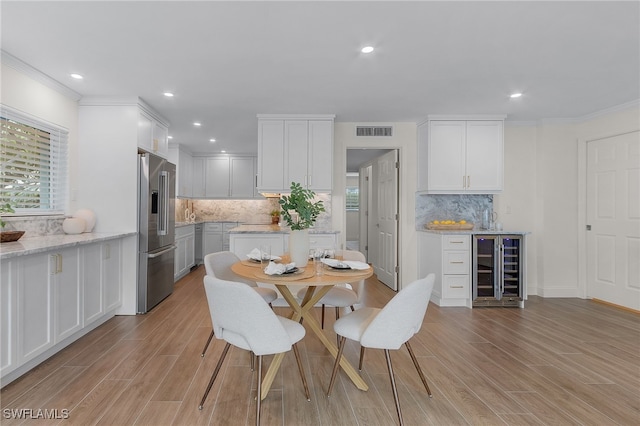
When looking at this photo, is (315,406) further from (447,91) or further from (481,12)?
(447,91)

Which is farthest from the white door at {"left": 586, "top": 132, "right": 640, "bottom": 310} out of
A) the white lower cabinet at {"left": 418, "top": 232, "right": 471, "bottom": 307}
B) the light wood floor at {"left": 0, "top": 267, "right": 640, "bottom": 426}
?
the white lower cabinet at {"left": 418, "top": 232, "right": 471, "bottom": 307}

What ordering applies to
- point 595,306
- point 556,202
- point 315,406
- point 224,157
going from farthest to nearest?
point 224,157 → point 556,202 → point 595,306 → point 315,406

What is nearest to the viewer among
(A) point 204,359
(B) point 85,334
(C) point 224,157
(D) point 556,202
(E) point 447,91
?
(A) point 204,359

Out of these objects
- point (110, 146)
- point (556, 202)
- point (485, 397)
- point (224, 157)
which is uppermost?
point (224, 157)

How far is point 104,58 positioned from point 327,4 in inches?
79.8

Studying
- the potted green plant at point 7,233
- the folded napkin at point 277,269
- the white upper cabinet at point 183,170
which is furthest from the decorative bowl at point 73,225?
the white upper cabinet at point 183,170

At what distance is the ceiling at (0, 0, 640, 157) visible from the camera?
2.15 metres

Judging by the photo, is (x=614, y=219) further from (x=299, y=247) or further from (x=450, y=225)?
(x=299, y=247)

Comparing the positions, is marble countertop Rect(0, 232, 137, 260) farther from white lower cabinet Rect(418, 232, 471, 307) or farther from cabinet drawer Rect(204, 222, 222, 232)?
white lower cabinet Rect(418, 232, 471, 307)

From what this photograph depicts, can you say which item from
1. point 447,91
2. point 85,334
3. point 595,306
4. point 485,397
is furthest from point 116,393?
point 595,306

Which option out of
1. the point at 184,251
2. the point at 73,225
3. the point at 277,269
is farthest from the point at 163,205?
the point at 277,269

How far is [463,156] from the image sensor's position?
444 centimetres

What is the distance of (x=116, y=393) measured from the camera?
213 cm

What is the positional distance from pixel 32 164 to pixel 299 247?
2903 millimetres
